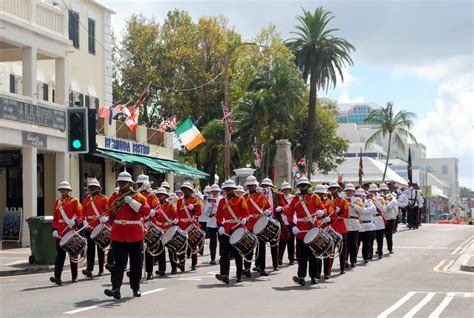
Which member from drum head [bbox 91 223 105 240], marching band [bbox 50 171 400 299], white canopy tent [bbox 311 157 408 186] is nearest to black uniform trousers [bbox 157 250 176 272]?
marching band [bbox 50 171 400 299]

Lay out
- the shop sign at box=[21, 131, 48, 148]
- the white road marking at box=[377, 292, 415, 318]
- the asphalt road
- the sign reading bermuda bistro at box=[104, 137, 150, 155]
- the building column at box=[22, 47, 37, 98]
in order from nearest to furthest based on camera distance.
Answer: the white road marking at box=[377, 292, 415, 318]
the asphalt road
the shop sign at box=[21, 131, 48, 148]
the building column at box=[22, 47, 37, 98]
the sign reading bermuda bistro at box=[104, 137, 150, 155]

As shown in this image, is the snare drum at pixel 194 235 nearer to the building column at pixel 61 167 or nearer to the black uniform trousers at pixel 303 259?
the black uniform trousers at pixel 303 259

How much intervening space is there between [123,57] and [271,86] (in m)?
10.7

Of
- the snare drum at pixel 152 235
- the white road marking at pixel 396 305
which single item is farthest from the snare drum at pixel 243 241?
the white road marking at pixel 396 305

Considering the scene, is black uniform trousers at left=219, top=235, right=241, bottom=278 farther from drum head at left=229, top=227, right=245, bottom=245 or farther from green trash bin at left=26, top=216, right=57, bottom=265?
green trash bin at left=26, top=216, right=57, bottom=265

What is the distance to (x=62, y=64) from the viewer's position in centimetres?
3159

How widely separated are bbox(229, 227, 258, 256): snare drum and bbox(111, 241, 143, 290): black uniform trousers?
103 inches

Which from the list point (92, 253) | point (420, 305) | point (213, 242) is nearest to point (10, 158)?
point (213, 242)

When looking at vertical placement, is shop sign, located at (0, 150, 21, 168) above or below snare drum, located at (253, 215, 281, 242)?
above

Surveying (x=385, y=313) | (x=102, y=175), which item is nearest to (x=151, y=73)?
(x=102, y=175)

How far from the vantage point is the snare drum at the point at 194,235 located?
19516 mm

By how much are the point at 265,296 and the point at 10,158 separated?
63.4ft

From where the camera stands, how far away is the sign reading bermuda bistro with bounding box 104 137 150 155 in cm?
3584

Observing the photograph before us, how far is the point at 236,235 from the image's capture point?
16625 millimetres
